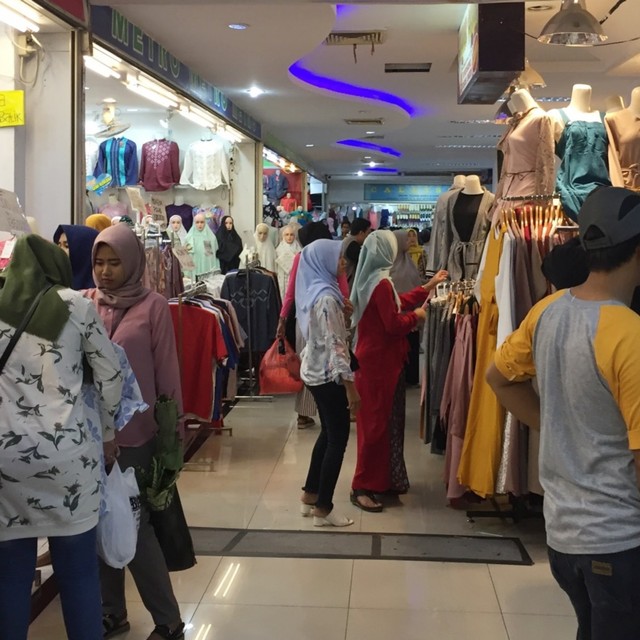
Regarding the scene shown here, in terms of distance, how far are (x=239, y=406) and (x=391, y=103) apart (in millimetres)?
4528

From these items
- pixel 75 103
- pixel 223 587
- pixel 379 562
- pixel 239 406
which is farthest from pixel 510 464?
pixel 239 406

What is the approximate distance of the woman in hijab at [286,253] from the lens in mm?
9656

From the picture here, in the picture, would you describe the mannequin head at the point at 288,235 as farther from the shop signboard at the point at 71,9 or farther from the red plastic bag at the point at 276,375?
the shop signboard at the point at 71,9

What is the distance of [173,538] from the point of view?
3066mm

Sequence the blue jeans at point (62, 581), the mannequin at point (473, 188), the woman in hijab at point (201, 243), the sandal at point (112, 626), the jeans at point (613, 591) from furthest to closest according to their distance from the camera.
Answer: the woman in hijab at point (201, 243)
the mannequin at point (473, 188)
the sandal at point (112, 626)
the blue jeans at point (62, 581)
the jeans at point (613, 591)

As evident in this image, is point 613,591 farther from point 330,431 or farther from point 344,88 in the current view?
point 344,88

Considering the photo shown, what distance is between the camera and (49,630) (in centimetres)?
320

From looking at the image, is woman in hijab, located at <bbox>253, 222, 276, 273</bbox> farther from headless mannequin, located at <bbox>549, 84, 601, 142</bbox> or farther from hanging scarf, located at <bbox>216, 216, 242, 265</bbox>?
headless mannequin, located at <bbox>549, 84, 601, 142</bbox>

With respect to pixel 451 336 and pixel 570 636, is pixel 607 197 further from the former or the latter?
pixel 451 336

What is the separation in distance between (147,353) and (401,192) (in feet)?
72.8

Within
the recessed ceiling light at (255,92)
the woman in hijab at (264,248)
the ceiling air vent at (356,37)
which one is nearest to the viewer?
the ceiling air vent at (356,37)

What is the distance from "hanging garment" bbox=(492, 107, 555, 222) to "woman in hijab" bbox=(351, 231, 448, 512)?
27.3 inches

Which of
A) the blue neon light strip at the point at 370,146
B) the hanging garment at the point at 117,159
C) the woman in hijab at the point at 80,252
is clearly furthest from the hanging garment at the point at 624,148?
the blue neon light strip at the point at 370,146

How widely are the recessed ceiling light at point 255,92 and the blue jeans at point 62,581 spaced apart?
6.42 m
